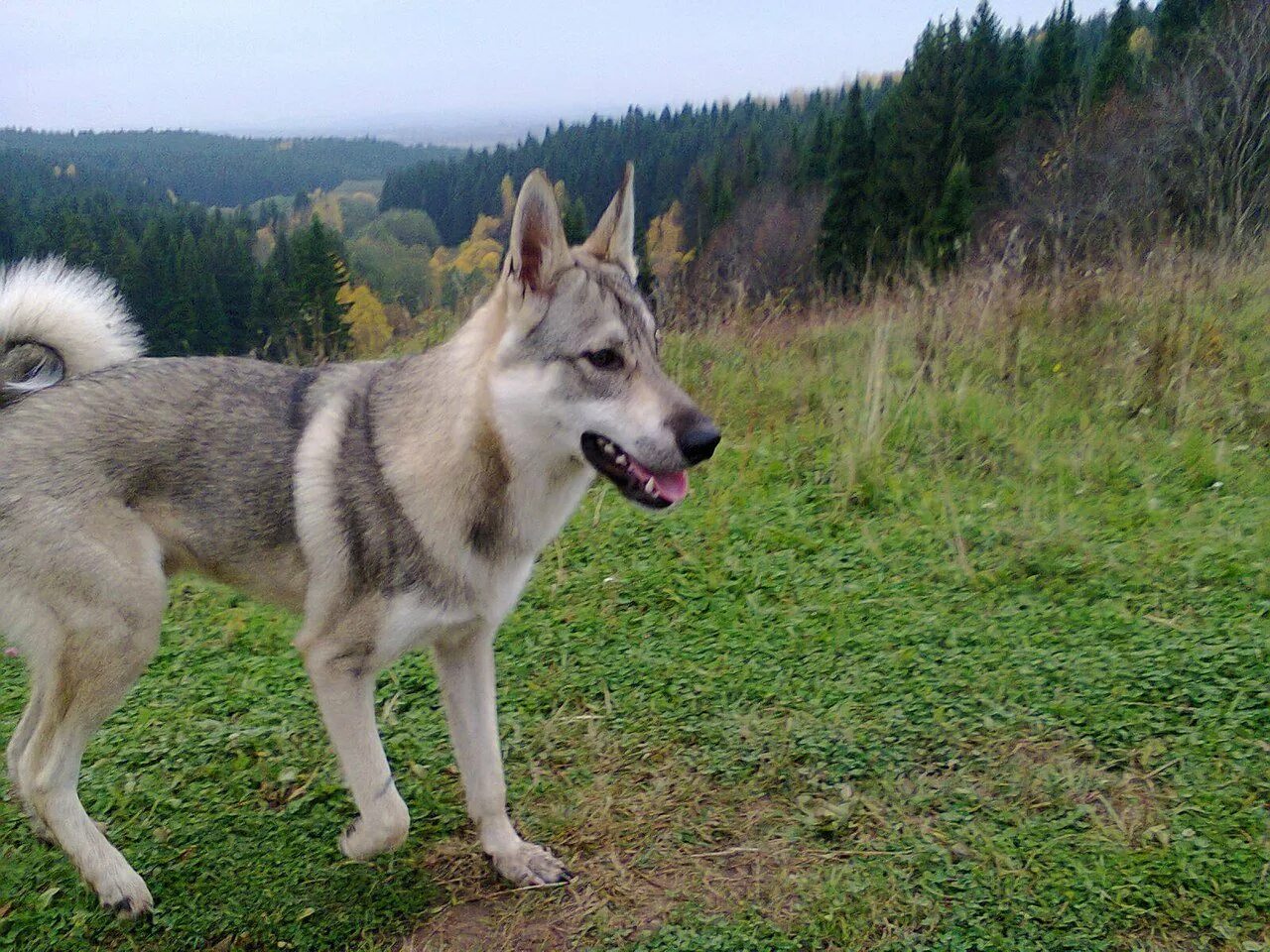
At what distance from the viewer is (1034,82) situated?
2848 centimetres

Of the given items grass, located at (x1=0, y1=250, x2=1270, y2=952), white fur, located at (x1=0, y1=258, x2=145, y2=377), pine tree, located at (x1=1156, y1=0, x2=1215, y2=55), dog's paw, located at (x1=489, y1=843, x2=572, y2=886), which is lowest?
dog's paw, located at (x1=489, y1=843, x2=572, y2=886)

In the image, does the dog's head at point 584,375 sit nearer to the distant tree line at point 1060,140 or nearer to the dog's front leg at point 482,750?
the dog's front leg at point 482,750

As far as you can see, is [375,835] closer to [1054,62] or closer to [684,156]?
[1054,62]

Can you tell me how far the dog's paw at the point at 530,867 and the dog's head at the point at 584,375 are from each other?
1.08 m

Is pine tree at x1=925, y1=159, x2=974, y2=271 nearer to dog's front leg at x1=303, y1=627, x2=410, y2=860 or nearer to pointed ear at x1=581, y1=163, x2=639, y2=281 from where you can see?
pointed ear at x1=581, y1=163, x2=639, y2=281

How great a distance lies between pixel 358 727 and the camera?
2.47 m

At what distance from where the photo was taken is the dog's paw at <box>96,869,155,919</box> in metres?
2.53

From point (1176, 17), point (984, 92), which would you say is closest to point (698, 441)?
point (1176, 17)

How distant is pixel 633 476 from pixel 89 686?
5.16 feet

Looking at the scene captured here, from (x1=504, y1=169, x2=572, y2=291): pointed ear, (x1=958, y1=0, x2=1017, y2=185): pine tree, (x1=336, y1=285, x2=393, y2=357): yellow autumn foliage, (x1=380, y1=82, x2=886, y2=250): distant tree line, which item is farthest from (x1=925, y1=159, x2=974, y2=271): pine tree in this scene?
(x1=504, y1=169, x2=572, y2=291): pointed ear

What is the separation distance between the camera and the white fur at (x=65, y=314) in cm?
280

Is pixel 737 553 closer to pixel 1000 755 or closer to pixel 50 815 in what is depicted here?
pixel 1000 755

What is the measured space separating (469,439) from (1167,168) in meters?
13.9

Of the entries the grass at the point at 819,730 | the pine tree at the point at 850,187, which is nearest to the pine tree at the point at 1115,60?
the pine tree at the point at 850,187
